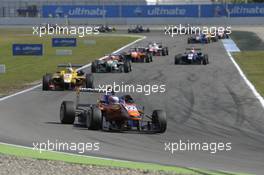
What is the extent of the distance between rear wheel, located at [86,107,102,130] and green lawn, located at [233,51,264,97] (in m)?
8.95

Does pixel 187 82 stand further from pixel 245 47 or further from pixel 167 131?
pixel 245 47

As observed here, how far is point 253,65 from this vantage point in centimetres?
3709

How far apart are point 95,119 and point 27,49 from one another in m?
29.8

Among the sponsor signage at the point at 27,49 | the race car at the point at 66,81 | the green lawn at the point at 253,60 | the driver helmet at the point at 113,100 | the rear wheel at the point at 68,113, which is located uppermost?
the driver helmet at the point at 113,100

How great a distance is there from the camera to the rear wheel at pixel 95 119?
14728 mm

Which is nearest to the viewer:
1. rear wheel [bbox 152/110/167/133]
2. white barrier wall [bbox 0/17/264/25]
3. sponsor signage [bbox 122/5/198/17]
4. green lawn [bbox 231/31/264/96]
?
rear wheel [bbox 152/110/167/133]

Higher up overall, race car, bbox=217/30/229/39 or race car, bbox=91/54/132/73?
race car, bbox=91/54/132/73

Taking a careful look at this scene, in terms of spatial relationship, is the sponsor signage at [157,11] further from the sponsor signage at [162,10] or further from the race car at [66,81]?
the race car at [66,81]

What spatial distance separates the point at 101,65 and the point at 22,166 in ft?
72.1

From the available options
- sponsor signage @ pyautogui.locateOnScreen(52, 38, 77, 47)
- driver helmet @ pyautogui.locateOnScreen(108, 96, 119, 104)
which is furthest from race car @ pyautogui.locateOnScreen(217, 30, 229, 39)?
driver helmet @ pyautogui.locateOnScreen(108, 96, 119, 104)

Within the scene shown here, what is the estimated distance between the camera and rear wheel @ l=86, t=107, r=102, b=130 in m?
14.7

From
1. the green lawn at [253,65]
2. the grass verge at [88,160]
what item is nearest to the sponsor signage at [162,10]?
the green lawn at [253,65]

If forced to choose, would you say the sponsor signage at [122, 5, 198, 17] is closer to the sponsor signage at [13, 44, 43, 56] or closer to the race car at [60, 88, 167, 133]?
the sponsor signage at [13, 44, 43, 56]

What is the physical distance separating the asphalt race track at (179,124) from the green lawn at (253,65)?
0.64 m
